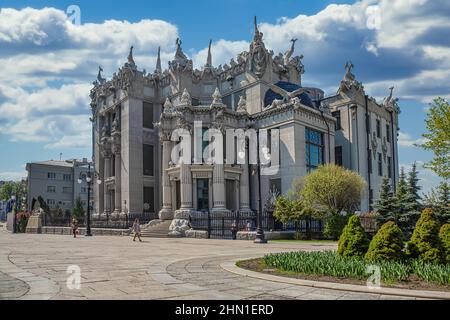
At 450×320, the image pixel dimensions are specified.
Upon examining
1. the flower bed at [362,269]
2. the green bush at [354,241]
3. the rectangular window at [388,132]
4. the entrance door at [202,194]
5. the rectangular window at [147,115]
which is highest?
the rectangular window at [147,115]

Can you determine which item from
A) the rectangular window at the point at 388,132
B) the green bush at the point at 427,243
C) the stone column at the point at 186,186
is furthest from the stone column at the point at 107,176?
the green bush at the point at 427,243

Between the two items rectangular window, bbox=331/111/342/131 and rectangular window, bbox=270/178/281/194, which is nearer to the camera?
rectangular window, bbox=270/178/281/194

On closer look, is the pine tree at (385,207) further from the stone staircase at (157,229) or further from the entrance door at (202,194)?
the stone staircase at (157,229)

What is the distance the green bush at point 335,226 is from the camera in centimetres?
3061

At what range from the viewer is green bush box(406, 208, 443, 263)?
11.5 meters

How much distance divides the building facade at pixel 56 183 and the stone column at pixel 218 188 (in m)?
63.8

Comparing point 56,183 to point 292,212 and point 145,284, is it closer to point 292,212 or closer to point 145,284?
point 292,212

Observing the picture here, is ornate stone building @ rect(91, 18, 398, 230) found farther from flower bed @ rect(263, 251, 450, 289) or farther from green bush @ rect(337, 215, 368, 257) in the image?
flower bed @ rect(263, 251, 450, 289)

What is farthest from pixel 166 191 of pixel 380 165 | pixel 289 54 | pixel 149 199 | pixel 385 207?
pixel 380 165

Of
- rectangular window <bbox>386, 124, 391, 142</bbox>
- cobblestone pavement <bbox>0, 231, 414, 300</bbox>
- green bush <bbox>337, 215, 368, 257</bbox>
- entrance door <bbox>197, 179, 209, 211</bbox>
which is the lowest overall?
cobblestone pavement <bbox>0, 231, 414, 300</bbox>

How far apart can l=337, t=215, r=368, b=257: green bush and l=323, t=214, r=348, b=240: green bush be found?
1815 cm

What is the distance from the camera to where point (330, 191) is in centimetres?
3231

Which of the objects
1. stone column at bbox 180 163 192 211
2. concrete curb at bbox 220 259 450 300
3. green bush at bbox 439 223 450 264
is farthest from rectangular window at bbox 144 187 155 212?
green bush at bbox 439 223 450 264
